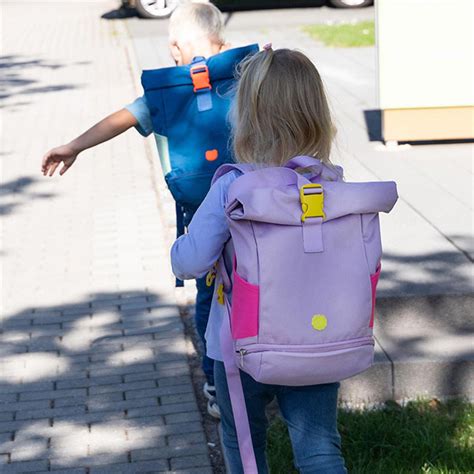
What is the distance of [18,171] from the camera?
9359 mm

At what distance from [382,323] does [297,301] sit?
7.33 feet

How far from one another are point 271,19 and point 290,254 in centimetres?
1708

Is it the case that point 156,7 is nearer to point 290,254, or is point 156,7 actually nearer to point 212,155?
point 212,155

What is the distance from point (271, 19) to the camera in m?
19.4

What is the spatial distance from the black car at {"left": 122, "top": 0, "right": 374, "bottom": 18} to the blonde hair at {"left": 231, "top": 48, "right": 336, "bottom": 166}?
16643 millimetres

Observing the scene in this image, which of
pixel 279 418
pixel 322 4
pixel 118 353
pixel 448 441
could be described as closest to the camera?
pixel 448 441

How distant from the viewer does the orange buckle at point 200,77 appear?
3.95m

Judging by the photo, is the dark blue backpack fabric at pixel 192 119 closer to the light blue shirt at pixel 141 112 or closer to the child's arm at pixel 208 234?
the light blue shirt at pixel 141 112

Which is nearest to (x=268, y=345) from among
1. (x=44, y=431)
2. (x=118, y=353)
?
(x=44, y=431)

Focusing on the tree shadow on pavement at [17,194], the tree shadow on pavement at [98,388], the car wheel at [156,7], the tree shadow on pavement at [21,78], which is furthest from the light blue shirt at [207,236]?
the car wheel at [156,7]

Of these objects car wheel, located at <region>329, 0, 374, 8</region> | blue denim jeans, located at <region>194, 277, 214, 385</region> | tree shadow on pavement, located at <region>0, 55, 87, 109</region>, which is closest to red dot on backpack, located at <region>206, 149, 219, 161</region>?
blue denim jeans, located at <region>194, 277, 214, 385</region>

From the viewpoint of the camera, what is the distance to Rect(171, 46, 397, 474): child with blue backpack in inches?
109

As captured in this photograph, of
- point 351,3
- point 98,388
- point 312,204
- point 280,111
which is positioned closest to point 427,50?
point 98,388

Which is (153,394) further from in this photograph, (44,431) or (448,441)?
(448,441)
